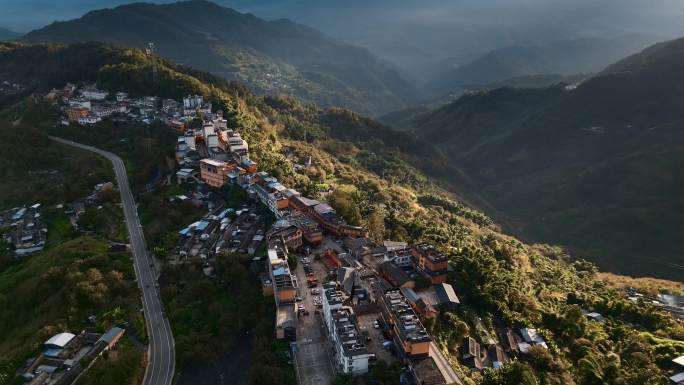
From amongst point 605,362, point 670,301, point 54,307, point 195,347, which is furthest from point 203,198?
point 670,301

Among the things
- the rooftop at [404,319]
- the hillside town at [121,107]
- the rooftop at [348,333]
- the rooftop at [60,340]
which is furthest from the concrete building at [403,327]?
the hillside town at [121,107]

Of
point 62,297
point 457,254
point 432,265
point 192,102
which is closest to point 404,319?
point 432,265

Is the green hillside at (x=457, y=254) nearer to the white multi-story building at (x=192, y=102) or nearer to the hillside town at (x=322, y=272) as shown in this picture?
the hillside town at (x=322, y=272)

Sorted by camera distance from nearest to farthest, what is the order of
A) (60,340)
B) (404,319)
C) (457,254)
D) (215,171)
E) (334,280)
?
(404,319) < (60,340) < (334,280) < (457,254) < (215,171)

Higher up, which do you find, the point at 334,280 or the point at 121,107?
the point at 121,107

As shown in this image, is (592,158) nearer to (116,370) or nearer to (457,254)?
(457,254)

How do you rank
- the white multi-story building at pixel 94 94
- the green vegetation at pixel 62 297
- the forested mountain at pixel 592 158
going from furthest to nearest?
the forested mountain at pixel 592 158
the white multi-story building at pixel 94 94
the green vegetation at pixel 62 297

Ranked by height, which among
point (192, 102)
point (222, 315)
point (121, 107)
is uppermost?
point (192, 102)
